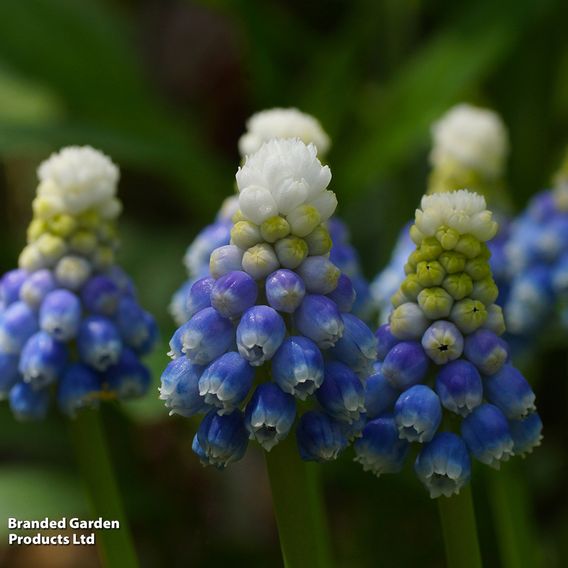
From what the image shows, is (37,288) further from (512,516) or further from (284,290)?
(512,516)

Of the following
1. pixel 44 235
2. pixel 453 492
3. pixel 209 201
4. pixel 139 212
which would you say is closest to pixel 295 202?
pixel 453 492

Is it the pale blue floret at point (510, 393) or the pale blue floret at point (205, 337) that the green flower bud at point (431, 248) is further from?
the pale blue floret at point (205, 337)

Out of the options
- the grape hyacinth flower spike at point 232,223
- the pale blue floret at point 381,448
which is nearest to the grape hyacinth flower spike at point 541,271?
the grape hyacinth flower spike at point 232,223

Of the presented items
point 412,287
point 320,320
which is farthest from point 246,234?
point 412,287

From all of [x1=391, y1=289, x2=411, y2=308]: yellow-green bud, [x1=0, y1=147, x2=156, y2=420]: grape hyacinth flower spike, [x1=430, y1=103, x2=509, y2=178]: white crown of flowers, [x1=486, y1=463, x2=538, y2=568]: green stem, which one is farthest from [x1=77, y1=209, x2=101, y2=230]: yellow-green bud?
[x1=486, y1=463, x2=538, y2=568]: green stem

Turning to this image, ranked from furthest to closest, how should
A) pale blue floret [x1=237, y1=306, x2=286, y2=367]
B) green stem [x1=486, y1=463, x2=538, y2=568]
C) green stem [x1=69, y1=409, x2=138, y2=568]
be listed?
1. green stem [x1=486, y1=463, x2=538, y2=568]
2. green stem [x1=69, y1=409, x2=138, y2=568]
3. pale blue floret [x1=237, y1=306, x2=286, y2=367]

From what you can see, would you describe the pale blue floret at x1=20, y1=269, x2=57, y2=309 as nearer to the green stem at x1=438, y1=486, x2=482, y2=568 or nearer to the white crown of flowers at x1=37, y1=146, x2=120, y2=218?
the white crown of flowers at x1=37, y1=146, x2=120, y2=218
